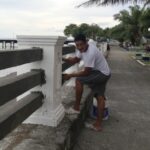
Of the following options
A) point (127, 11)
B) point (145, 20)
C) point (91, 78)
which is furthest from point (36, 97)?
point (127, 11)

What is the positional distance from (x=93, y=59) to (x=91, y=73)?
17.1 inches

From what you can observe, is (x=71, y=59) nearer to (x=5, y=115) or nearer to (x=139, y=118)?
(x=139, y=118)

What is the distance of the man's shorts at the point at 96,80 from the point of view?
672 centimetres

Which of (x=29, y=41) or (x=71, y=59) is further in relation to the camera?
(x=71, y=59)

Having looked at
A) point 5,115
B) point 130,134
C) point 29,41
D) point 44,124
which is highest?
point 29,41

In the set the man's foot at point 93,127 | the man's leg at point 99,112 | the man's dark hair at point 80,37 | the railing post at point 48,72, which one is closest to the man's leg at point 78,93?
the man's leg at point 99,112

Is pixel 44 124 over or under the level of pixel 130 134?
over

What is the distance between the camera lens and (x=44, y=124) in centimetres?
517

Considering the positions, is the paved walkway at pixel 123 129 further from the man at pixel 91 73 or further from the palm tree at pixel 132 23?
the palm tree at pixel 132 23

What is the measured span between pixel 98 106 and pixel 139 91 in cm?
528

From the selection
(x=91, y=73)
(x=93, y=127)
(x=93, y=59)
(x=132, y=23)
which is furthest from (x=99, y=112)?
(x=132, y=23)

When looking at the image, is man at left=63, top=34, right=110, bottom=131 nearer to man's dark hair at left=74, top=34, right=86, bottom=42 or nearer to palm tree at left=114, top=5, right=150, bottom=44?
man's dark hair at left=74, top=34, right=86, bottom=42

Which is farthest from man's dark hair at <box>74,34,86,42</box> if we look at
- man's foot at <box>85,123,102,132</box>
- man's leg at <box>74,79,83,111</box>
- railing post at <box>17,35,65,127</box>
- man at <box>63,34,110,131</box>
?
man's foot at <box>85,123,102,132</box>

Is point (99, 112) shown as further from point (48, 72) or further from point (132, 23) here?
point (132, 23)
